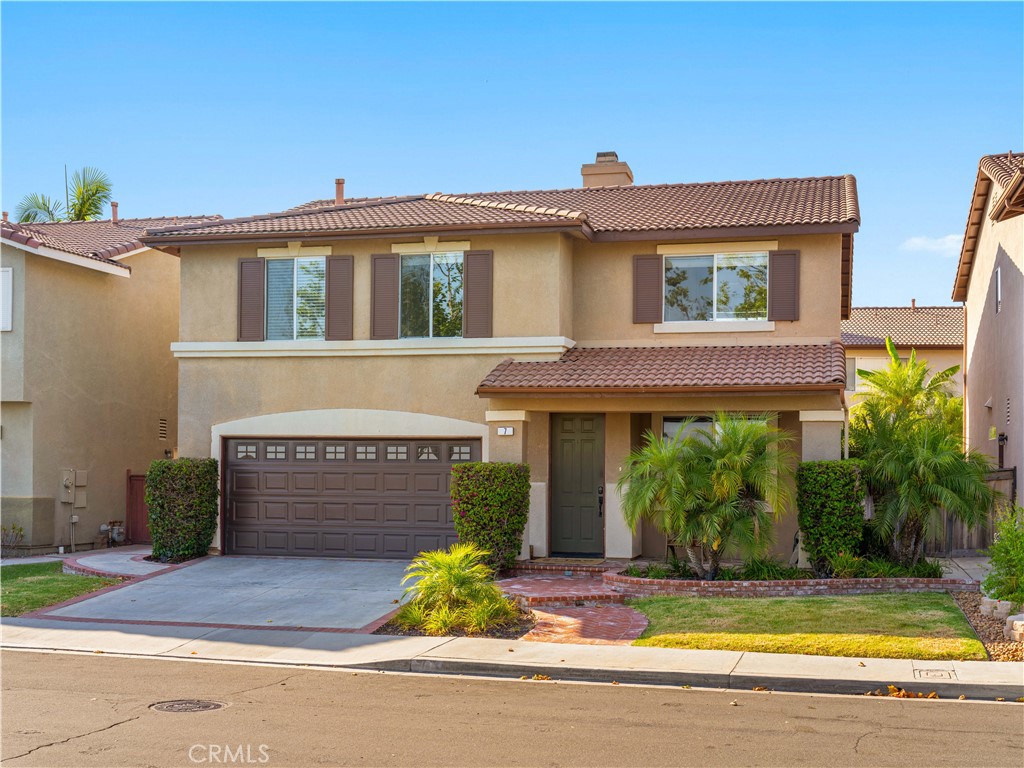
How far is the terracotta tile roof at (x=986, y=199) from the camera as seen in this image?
16.2 meters

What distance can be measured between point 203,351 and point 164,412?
5.48 m

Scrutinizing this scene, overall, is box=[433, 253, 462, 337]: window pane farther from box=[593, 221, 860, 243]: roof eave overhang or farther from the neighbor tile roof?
box=[593, 221, 860, 243]: roof eave overhang

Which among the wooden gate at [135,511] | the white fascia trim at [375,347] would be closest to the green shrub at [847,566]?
the white fascia trim at [375,347]

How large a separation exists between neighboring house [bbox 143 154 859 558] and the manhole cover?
8787 mm

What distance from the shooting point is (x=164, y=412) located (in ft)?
82.3

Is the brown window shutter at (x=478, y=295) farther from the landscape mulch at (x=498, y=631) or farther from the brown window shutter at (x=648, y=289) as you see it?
the landscape mulch at (x=498, y=631)

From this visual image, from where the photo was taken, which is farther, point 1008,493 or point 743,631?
point 1008,493

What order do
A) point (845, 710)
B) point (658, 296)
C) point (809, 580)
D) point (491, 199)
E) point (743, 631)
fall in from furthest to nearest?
1. point (491, 199)
2. point (658, 296)
3. point (809, 580)
4. point (743, 631)
5. point (845, 710)

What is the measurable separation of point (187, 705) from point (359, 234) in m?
11.1

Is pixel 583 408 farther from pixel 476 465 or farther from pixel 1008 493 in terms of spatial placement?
pixel 1008 493

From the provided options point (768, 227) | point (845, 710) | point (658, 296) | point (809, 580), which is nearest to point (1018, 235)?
point (768, 227)

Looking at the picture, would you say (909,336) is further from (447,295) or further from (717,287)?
(447,295)

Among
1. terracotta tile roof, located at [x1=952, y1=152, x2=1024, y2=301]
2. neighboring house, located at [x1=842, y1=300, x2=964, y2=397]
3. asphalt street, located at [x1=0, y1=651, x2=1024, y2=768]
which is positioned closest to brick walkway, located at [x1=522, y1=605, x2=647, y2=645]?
asphalt street, located at [x1=0, y1=651, x2=1024, y2=768]

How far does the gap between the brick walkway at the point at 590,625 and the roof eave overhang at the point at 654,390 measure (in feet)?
12.5
